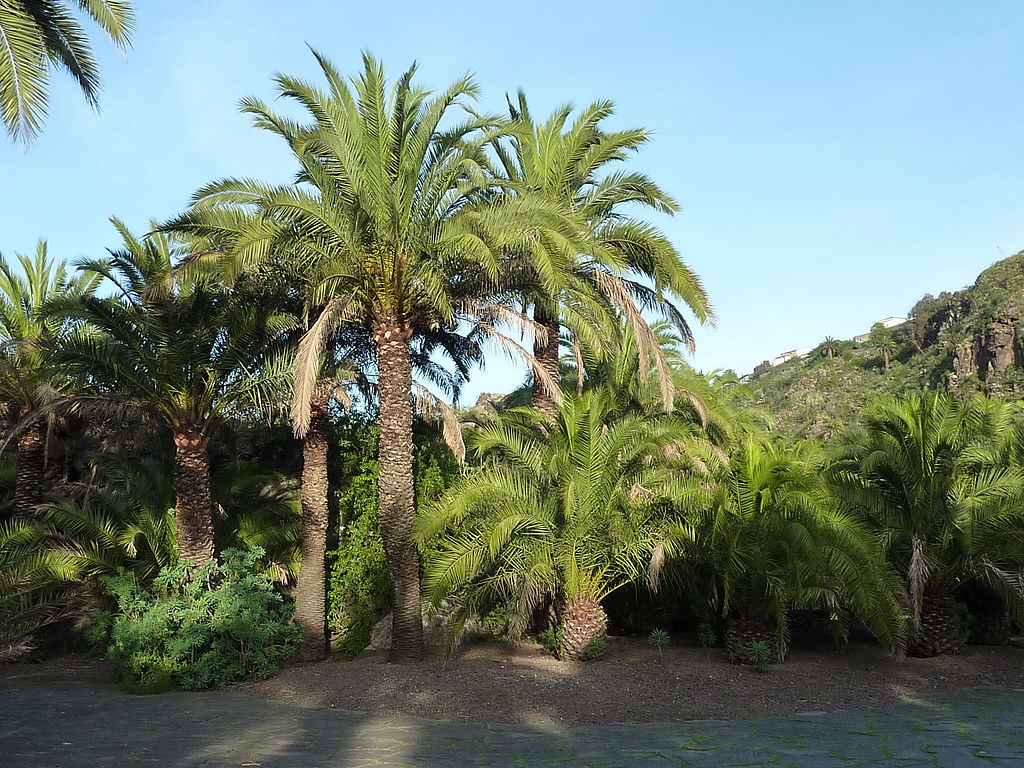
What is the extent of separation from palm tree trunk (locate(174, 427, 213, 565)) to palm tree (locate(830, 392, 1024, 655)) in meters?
10.8

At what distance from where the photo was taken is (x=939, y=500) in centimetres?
1234

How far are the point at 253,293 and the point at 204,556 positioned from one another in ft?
15.3

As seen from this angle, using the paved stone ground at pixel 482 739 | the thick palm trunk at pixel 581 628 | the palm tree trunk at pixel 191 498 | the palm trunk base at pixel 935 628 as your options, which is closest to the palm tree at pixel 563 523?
the thick palm trunk at pixel 581 628

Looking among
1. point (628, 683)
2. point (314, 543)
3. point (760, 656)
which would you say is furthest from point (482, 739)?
point (314, 543)

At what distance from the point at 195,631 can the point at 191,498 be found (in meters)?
2.33

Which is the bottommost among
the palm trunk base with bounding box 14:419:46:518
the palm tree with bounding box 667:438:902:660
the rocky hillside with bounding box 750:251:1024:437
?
the palm tree with bounding box 667:438:902:660

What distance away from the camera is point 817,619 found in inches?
570

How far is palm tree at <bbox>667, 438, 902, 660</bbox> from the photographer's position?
10875 mm

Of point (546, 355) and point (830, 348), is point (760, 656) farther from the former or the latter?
point (830, 348)

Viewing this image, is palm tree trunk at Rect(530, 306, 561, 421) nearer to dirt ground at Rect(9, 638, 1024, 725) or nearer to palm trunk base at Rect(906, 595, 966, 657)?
dirt ground at Rect(9, 638, 1024, 725)

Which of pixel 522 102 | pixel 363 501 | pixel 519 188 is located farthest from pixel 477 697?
pixel 522 102

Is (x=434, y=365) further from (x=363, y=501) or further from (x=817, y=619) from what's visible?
(x=817, y=619)

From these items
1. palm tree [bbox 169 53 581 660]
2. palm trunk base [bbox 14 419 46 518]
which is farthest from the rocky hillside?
palm trunk base [bbox 14 419 46 518]

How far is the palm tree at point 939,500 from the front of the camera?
11.7 m
